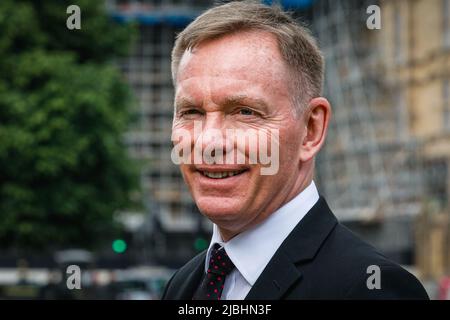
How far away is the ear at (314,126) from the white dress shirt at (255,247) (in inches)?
5.5

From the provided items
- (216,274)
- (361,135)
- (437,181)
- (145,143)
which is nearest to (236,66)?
(216,274)

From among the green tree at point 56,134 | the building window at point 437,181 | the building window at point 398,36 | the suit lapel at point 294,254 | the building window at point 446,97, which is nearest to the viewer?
the suit lapel at point 294,254

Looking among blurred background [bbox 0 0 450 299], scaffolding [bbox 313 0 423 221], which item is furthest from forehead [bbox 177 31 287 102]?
scaffolding [bbox 313 0 423 221]

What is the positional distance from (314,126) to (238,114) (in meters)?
0.28

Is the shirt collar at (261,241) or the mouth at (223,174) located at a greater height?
the mouth at (223,174)

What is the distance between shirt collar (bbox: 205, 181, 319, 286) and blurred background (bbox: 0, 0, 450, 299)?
28.0 inches

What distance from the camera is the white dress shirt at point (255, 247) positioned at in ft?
8.90

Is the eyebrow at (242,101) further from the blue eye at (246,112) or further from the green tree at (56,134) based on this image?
the green tree at (56,134)

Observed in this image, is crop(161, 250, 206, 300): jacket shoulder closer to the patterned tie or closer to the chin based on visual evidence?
the patterned tie

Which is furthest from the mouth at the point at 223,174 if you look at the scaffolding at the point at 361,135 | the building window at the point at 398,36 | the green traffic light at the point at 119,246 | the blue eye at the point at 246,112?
the building window at the point at 398,36

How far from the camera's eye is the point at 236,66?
2.59 m

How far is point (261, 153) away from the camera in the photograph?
2594 millimetres

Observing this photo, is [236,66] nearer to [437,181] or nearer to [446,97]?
[437,181]
